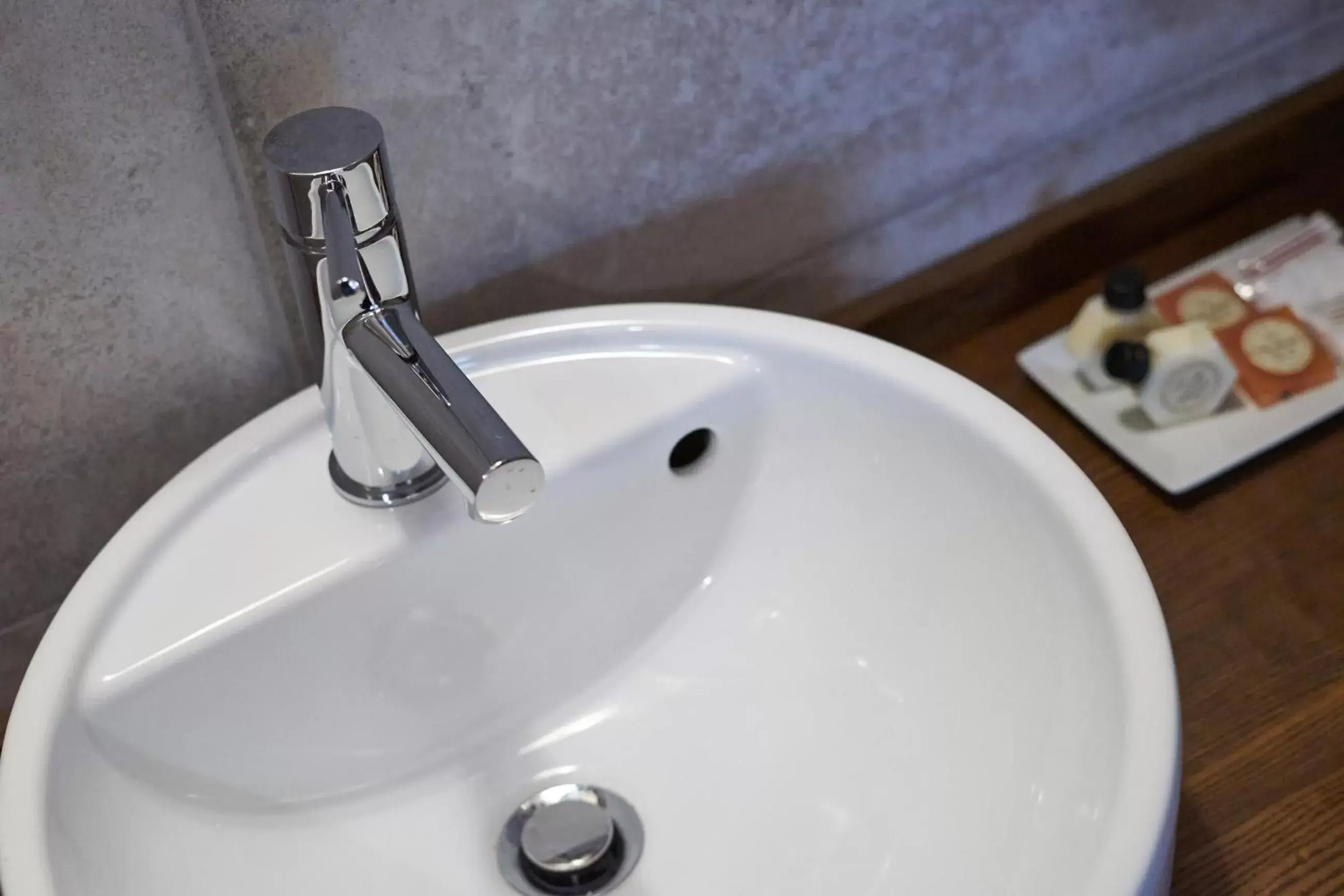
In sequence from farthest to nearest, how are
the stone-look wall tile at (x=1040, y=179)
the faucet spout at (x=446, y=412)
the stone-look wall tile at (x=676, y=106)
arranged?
1. the stone-look wall tile at (x=1040, y=179)
2. the stone-look wall tile at (x=676, y=106)
3. the faucet spout at (x=446, y=412)

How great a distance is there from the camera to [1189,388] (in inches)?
30.0

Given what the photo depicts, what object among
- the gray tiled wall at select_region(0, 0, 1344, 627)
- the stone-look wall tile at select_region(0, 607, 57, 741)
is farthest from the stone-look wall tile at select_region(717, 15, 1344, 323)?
the stone-look wall tile at select_region(0, 607, 57, 741)

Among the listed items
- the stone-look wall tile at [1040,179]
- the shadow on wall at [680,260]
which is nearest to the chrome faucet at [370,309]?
the shadow on wall at [680,260]

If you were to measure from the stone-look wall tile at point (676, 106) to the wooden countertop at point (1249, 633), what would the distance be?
147 millimetres

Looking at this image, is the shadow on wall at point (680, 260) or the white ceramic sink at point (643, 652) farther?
the shadow on wall at point (680, 260)

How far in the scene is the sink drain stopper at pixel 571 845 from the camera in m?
0.58

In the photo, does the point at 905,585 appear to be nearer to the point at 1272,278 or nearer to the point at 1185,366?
the point at 1185,366

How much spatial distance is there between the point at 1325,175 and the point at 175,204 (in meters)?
0.82

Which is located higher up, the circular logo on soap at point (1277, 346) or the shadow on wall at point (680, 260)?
the shadow on wall at point (680, 260)

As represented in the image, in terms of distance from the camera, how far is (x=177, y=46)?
52 cm

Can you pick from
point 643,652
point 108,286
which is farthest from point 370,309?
point 643,652

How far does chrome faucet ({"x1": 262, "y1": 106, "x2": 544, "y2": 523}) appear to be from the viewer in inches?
18.1

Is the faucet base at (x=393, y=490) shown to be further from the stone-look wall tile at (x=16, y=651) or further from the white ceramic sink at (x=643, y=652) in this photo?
the stone-look wall tile at (x=16, y=651)

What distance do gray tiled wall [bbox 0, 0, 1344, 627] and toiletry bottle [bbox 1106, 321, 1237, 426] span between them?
0.40 feet
